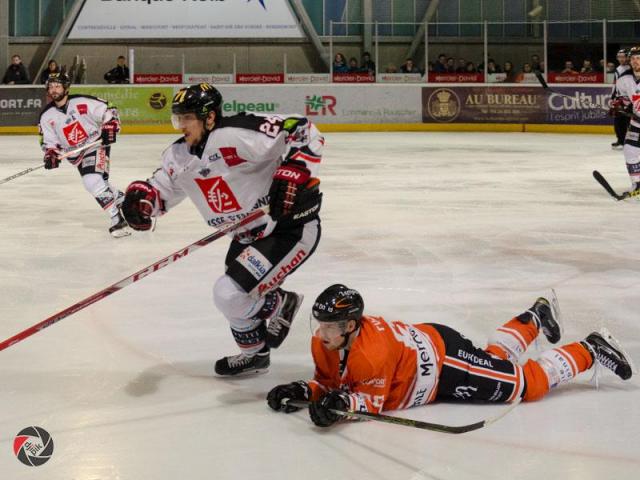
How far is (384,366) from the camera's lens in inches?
131

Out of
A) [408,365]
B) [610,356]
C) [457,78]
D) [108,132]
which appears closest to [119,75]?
[457,78]

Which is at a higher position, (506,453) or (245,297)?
(245,297)

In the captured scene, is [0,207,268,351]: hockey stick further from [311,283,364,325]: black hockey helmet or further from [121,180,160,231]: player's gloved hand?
[311,283,364,325]: black hockey helmet

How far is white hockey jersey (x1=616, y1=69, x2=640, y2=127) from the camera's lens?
918cm

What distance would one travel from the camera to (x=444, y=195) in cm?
963

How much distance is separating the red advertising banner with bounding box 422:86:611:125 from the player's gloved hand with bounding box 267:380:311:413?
45.9 ft

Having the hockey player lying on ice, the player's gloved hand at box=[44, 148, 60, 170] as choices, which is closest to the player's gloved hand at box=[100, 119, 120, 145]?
the player's gloved hand at box=[44, 148, 60, 170]

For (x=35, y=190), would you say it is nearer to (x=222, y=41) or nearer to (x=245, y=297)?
(x=245, y=297)

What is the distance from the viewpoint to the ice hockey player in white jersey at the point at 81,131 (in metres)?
8.07

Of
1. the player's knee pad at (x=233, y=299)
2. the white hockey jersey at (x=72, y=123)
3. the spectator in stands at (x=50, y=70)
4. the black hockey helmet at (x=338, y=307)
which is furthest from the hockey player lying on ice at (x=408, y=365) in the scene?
the spectator in stands at (x=50, y=70)

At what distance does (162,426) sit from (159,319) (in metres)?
1.60

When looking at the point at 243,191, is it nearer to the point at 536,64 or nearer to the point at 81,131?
the point at 81,131

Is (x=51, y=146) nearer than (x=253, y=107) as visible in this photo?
Yes

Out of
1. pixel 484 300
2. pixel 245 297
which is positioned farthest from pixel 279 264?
pixel 484 300
